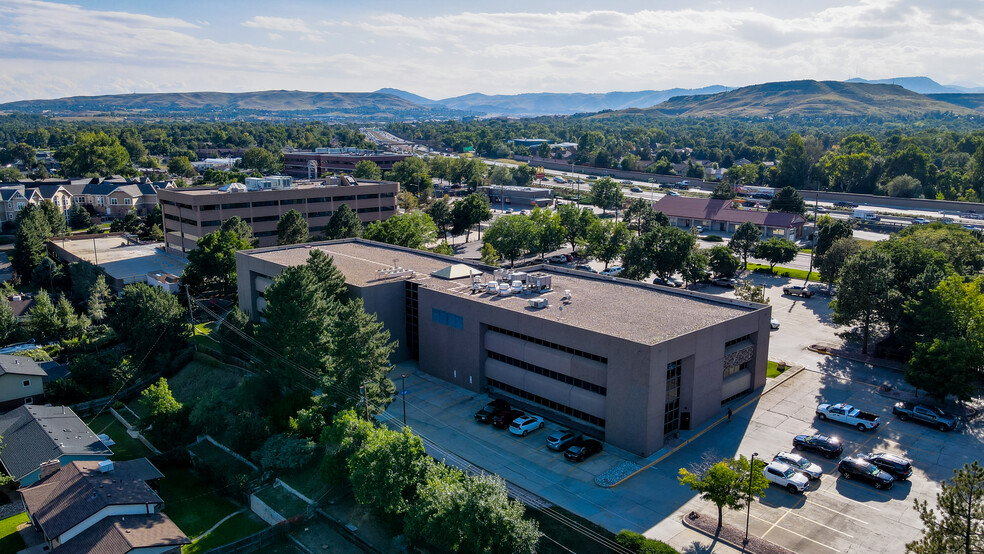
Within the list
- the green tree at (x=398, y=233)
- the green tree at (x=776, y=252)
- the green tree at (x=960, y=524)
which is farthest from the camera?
the green tree at (x=776, y=252)

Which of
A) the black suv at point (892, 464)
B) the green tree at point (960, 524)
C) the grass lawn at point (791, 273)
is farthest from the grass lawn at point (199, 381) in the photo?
the grass lawn at point (791, 273)

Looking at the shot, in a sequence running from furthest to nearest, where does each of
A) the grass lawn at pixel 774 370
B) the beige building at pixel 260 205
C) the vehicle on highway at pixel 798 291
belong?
the beige building at pixel 260 205 < the vehicle on highway at pixel 798 291 < the grass lawn at pixel 774 370

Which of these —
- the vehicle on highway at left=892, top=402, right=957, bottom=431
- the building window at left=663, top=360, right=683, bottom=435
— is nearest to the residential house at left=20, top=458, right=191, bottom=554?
the building window at left=663, top=360, right=683, bottom=435

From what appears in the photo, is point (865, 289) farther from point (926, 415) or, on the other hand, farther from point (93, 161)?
point (93, 161)

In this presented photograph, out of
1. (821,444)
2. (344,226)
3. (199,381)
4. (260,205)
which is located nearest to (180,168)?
(260,205)

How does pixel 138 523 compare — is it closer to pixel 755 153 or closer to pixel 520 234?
pixel 520 234

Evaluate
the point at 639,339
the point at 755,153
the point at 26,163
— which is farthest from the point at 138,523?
the point at 755,153

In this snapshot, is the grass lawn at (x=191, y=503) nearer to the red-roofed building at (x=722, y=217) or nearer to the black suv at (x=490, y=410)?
the black suv at (x=490, y=410)
